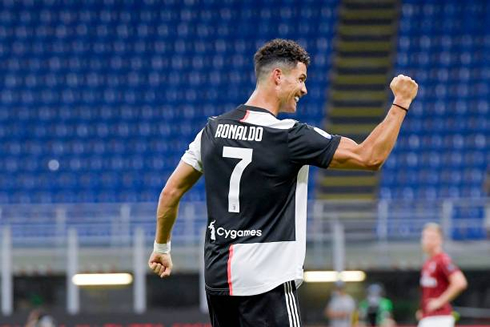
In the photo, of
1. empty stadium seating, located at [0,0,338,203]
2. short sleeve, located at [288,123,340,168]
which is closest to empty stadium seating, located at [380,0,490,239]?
empty stadium seating, located at [0,0,338,203]

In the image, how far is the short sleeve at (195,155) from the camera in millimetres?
4645

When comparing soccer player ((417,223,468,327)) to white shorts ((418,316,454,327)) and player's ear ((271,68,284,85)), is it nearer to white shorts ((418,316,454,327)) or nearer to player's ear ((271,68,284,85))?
white shorts ((418,316,454,327))

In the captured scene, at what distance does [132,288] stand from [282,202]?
9740mm

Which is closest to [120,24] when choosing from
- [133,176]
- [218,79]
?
[218,79]

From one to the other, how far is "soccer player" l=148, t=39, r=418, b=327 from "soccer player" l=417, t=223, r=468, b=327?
14.7 feet

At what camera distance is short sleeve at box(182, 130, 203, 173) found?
4.64 metres

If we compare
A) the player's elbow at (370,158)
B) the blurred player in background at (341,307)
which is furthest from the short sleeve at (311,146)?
the blurred player in background at (341,307)

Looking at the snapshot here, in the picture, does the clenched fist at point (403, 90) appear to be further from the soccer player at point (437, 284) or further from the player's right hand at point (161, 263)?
the soccer player at point (437, 284)

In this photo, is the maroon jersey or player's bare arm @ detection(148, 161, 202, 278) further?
the maroon jersey

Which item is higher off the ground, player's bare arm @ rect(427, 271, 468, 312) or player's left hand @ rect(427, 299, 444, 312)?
player's bare arm @ rect(427, 271, 468, 312)

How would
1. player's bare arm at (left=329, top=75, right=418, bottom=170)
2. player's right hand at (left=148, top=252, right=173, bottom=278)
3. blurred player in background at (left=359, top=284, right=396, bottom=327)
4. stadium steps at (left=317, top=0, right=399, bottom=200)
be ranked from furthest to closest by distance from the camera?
stadium steps at (left=317, top=0, right=399, bottom=200)
blurred player in background at (left=359, top=284, right=396, bottom=327)
player's right hand at (left=148, top=252, right=173, bottom=278)
player's bare arm at (left=329, top=75, right=418, bottom=170)

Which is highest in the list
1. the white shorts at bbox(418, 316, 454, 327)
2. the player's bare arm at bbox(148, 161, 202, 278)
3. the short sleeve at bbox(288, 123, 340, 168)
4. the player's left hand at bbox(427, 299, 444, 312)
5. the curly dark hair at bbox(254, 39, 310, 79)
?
the curly dark hair at bbox(254, 39, 310, 79)

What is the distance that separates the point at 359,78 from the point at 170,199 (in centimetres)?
1660

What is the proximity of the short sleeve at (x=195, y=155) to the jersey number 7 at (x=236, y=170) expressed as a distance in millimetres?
225
